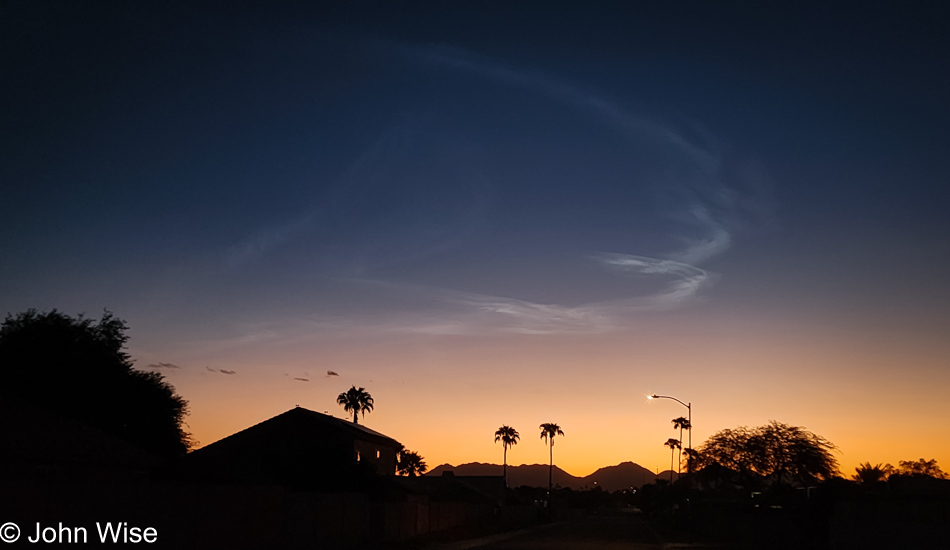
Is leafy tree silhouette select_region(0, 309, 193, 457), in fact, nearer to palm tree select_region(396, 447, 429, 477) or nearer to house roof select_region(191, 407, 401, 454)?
house roof select_region(191, 407, 401, 454)

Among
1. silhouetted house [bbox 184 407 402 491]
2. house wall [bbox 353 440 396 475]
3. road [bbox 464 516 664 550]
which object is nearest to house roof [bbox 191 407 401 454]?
silhouetted house [bbox 184 407 402 491]

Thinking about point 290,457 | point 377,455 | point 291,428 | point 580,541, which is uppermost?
point 291,428

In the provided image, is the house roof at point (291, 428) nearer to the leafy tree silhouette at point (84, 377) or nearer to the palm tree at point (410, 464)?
the leafy tree silhouette at point (84, 377)

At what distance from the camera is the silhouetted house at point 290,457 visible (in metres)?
48.4

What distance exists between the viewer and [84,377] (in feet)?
171

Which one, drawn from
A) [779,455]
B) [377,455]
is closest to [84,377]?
[377,455]

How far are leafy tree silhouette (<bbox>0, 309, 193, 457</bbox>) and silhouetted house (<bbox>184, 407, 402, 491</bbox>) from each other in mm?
4517

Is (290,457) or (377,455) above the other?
(290,457)

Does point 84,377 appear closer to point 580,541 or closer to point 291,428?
point 291,428

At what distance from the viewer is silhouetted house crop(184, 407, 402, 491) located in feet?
159

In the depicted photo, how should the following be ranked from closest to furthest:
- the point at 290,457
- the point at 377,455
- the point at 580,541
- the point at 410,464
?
the point at 290,457, the point at 580,541, the point at 377,455, the point at 410,464

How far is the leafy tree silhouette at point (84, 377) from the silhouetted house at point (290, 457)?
14.8ft

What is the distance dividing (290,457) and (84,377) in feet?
46.8

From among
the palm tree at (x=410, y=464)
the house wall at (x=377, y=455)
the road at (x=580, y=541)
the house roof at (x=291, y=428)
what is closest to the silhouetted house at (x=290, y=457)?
the house roof at (x=291, y=428)
